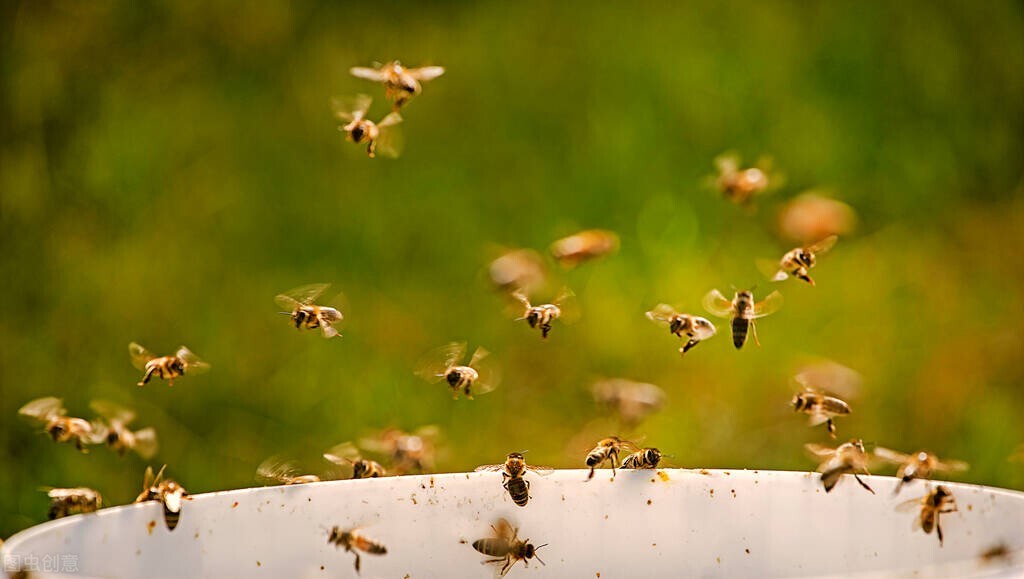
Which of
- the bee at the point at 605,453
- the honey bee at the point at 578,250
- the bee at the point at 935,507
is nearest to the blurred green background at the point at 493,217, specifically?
the honey bee at the point at 578,250

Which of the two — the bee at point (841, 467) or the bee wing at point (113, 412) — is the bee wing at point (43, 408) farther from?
the bee at point (841, 467)

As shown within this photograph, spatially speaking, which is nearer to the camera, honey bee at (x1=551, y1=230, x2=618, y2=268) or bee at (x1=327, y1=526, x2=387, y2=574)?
bee at (x1=327, y1=526, x2=387, y2=574)

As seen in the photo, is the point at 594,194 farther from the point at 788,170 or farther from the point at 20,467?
the point at 20,467

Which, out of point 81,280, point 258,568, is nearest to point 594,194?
point 81,280

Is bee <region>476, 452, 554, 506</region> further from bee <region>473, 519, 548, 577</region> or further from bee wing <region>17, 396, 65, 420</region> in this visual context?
bee wing <region>17, 396, 65, 420</region>

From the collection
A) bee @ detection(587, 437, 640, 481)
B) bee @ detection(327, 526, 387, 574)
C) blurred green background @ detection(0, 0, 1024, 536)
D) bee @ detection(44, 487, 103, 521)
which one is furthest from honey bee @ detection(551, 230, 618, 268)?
bee @ detection(327, 526, 387, 574)

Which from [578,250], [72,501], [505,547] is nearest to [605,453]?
[505,547]

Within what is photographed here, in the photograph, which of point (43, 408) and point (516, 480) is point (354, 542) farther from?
point (43, 408)
